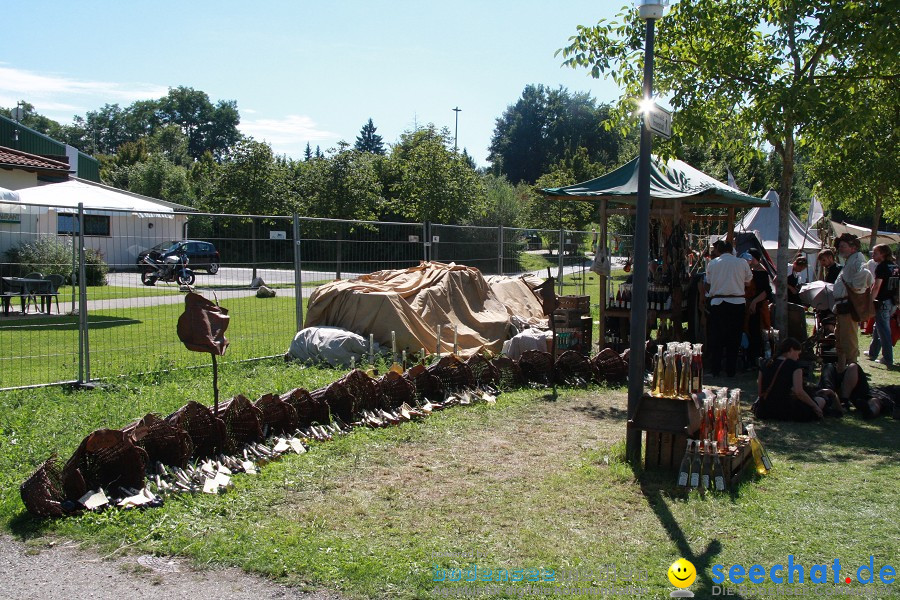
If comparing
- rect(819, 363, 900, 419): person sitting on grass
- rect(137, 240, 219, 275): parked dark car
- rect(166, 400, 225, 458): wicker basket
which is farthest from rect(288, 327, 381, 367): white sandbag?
rect(819, 363, 900, 419): person sitting on grass

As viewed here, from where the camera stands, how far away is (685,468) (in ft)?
19.4

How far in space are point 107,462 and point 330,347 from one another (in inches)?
206

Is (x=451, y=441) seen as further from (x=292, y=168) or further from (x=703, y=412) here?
(x=292, y=168)

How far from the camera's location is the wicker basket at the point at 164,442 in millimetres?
5605

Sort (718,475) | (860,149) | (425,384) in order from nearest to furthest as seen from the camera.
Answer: (718,475) < (425,384) < (860,149)

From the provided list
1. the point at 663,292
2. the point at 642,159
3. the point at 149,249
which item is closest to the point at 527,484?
the point at 642,159

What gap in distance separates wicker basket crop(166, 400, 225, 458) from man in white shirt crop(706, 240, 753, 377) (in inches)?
304

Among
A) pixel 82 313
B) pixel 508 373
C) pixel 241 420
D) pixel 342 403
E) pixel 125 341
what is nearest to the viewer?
pixel 241 420

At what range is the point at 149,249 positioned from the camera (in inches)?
446

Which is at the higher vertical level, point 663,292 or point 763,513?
point 663,292

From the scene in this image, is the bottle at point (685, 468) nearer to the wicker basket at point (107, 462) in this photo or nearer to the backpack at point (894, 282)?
the wicker basket at point (107, 462)

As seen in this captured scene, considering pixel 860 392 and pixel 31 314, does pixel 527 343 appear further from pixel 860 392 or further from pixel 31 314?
pixel 31 314

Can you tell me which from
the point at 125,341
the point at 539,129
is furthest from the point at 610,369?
the point at 539,129

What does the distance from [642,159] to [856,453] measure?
347 centimetres
